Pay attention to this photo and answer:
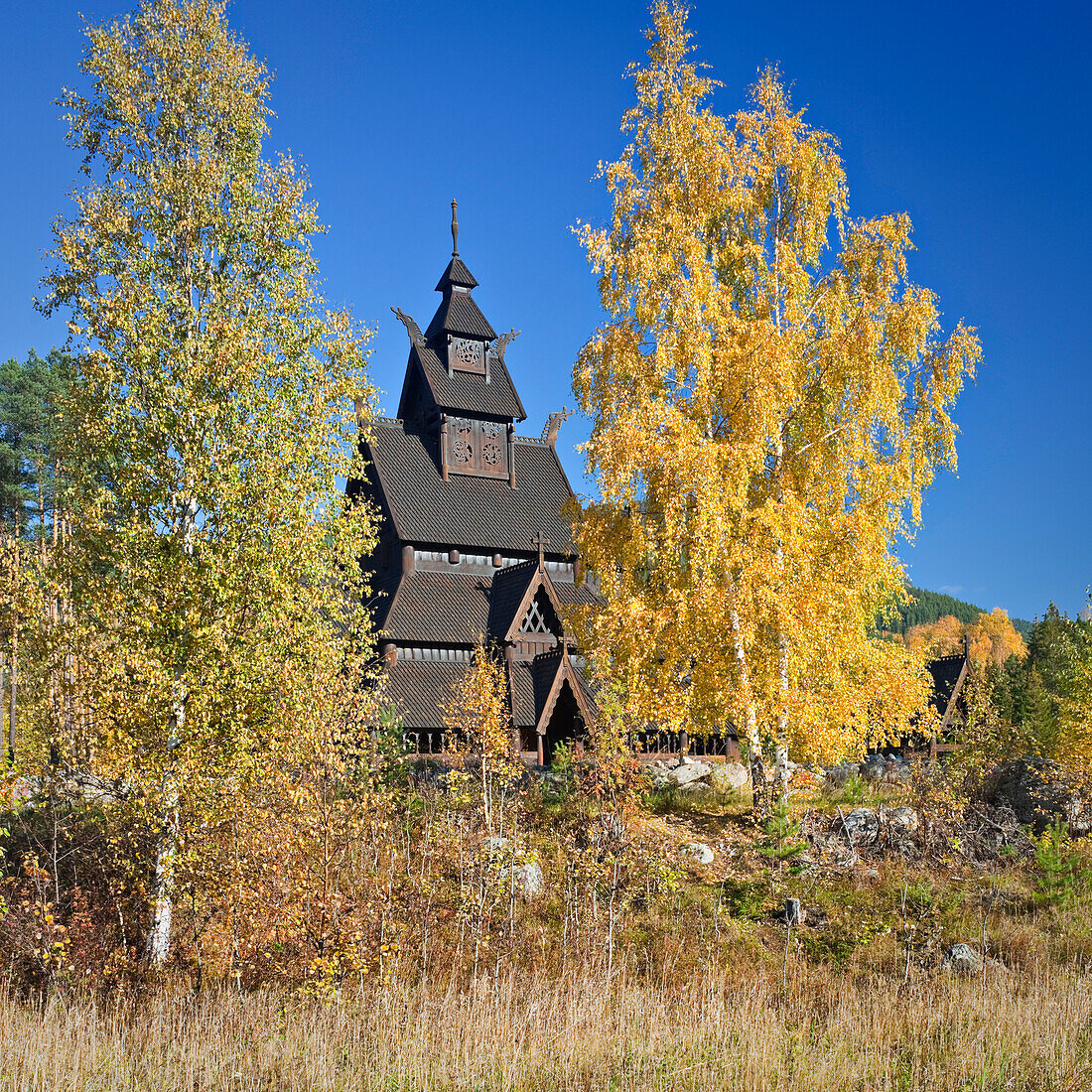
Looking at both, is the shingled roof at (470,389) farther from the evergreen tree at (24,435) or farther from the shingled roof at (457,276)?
the evergreen tree at (24,435)

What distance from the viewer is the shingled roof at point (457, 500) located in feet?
93.7

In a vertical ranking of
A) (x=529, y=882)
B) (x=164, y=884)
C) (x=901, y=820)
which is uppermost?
(x=901, y=820)

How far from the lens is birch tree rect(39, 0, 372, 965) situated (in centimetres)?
1132

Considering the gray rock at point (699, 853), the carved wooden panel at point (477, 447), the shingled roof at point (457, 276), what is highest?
the shingled roof at point (457, 276)

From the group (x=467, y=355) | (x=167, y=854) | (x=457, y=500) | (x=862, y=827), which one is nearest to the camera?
(x=167, y=854)

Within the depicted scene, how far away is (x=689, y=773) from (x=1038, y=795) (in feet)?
22.8

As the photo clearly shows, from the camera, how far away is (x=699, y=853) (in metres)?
14.9

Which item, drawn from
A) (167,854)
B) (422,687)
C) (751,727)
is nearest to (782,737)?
(751,727)

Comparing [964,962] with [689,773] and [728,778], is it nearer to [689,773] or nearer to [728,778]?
[728,778]

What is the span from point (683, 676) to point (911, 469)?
18.4 feet

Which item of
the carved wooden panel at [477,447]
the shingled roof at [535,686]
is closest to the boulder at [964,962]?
the shingled roof at [535,686]

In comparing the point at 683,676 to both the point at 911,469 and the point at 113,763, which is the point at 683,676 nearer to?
the point at 911,469

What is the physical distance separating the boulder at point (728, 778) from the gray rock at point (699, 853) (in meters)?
3.94

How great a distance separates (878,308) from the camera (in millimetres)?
17062
